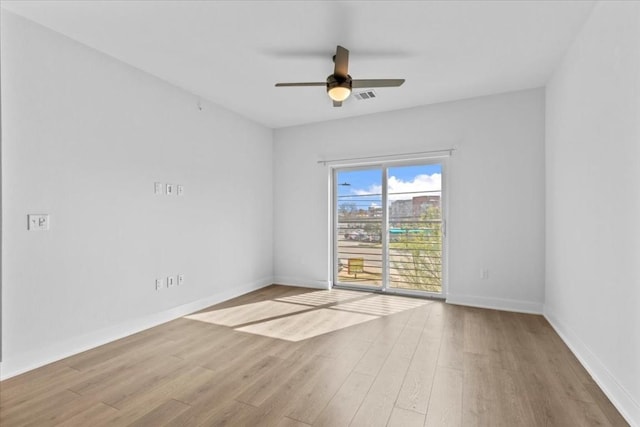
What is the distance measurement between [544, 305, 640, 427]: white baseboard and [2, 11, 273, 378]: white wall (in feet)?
12.9

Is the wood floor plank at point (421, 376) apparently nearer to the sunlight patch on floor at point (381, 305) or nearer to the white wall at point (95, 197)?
the sunlight patch on floor at point (381, 305)

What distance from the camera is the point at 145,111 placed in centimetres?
324

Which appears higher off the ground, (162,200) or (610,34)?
(610,34)

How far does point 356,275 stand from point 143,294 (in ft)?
9.82

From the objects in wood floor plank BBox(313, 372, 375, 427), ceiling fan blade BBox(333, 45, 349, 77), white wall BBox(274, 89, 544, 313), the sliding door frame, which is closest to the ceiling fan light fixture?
ceiling fan blade BBox(333, 45, 349, 77)

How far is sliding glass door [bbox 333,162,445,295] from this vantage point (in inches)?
169

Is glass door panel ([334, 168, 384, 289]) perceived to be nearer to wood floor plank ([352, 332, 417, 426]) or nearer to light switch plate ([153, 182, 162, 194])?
wood floor plank ([352, 332, 417, 426])

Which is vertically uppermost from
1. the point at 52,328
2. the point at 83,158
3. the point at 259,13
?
the point at 259,13

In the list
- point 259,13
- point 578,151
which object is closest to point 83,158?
point 259,13

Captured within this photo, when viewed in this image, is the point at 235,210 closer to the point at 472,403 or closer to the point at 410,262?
the point at 410,262

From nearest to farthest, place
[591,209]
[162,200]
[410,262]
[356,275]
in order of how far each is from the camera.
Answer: [591,209] < [162,200] < [410,262] < [356,275]

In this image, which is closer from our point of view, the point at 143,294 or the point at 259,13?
the point at 259,13

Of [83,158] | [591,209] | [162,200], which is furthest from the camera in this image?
[162,200]

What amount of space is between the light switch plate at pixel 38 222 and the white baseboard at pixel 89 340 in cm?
96
